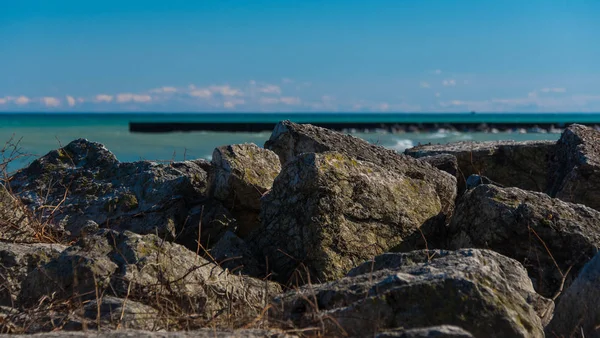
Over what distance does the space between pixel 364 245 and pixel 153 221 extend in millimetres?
1713

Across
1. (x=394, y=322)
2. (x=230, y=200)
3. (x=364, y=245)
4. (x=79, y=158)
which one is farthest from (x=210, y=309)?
(x=79, y=158)

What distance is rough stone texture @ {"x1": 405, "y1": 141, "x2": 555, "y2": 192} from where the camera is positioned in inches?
283

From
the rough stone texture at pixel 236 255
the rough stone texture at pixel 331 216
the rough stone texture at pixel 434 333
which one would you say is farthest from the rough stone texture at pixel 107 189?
the rough stone texture at pixel 434 333

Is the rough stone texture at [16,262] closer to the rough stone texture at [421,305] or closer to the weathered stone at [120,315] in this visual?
the weathered stone at [120,315]

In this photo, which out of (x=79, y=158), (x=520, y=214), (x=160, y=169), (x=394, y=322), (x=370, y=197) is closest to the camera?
(x=394, y=322)

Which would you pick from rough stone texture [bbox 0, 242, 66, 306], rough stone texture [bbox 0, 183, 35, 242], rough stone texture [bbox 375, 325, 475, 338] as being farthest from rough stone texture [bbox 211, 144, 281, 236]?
rough stone texture [bbox 375, 325, 475, 338]

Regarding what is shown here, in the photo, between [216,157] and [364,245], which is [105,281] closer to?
[364,245]

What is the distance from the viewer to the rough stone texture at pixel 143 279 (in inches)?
137

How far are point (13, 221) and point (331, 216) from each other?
2.11 meters

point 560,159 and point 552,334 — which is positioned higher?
point 560,159

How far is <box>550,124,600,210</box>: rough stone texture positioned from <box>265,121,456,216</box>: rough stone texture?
40.7 inches

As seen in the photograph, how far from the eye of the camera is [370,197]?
481cm

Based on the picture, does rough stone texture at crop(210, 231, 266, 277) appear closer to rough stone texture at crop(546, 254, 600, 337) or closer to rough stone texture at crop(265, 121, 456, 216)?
rough stone texture at crop(265, 121, 456, 216)

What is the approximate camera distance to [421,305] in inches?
113
